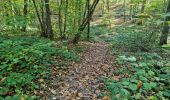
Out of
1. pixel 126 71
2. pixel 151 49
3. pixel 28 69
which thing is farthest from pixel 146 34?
pixel 28 69

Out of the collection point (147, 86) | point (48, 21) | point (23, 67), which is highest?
point (48, 21)

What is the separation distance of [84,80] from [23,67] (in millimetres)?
1858

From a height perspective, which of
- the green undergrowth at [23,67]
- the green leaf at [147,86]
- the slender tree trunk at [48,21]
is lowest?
the green leaf at [147,86]

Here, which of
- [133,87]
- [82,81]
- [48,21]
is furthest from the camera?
[48,21]

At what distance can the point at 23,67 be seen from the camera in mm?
5824

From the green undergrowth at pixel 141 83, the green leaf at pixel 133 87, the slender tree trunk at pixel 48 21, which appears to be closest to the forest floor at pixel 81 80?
the green undergrowth at pixel 141 83

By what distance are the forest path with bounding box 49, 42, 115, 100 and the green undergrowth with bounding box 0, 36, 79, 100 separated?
523mm

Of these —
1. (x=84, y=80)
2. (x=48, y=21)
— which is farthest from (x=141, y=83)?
(x=48, y=21)

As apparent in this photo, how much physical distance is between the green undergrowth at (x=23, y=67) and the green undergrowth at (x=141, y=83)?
6.24 ft

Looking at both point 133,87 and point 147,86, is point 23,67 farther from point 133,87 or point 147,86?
point 147,86

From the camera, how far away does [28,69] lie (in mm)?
5719

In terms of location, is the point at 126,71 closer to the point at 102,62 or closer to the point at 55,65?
the point at 102,62

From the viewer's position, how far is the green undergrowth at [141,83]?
4.99 metres

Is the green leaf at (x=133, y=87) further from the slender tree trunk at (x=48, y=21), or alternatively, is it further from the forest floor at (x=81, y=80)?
the slender tree trunk at (x=48, y=21)
